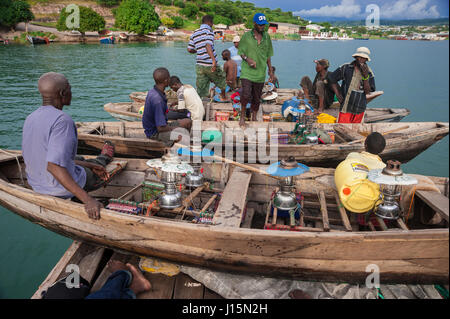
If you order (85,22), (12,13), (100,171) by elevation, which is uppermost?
(12,13)

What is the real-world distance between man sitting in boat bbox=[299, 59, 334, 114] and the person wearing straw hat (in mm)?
712

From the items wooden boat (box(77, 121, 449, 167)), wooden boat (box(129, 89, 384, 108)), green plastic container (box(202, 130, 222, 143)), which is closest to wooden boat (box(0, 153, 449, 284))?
wooden boat (box(77, 121, 449, 167))

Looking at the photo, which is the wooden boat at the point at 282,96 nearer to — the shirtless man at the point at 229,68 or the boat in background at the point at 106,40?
the shirtless man at the point at 229,68

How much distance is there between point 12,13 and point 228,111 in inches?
1899

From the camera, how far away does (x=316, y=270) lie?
2.89 meters

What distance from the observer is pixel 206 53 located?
24.3 ft

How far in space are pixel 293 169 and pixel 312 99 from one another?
5.19 metres

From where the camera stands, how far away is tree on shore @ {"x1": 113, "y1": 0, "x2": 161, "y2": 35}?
52.3m

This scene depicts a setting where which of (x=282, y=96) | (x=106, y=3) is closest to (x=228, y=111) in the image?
(x=282, y=96)

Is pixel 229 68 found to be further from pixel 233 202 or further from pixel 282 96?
pixel 233 202

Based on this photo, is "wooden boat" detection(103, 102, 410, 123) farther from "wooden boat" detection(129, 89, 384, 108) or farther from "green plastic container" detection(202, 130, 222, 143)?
"green plastic container" detection(202, 130, 222, 143)

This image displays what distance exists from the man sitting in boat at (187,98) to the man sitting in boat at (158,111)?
77 centimetres
